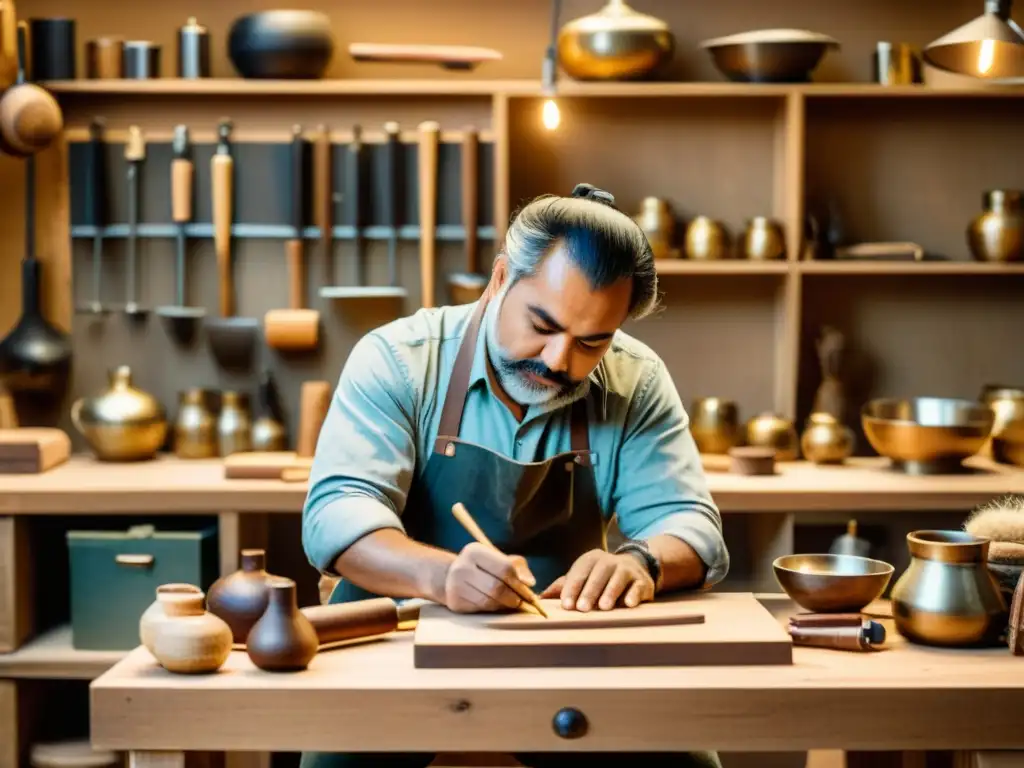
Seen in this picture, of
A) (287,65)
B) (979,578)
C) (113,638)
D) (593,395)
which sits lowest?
(113,638)

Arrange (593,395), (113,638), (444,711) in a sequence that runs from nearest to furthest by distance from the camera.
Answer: (444,711) → (593,395) → (113,638)

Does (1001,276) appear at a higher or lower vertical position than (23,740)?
higher

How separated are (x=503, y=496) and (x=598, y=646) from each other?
2.69ft

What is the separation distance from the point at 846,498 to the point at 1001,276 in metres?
1.35

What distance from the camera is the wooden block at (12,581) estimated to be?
393cm

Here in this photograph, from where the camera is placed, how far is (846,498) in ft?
13.1

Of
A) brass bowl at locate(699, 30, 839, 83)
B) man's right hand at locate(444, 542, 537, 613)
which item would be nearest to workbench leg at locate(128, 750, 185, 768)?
man's right hand at locate(444, 542, 537, 613)

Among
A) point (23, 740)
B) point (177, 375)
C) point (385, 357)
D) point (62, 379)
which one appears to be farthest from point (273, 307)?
point (385, 357)

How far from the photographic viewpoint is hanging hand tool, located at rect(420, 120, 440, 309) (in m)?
4.54

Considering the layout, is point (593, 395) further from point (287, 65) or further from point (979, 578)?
point (287, 65)

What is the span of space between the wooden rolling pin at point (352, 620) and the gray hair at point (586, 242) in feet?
2.45

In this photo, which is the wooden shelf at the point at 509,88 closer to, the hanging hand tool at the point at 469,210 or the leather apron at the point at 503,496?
the hanging hand tool at the point at 469,210

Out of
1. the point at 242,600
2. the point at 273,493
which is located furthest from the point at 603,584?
the point at 273,493

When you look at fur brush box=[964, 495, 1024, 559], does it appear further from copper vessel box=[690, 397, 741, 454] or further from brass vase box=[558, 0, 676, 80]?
brass vase box=[558, 0, 676, 80]
